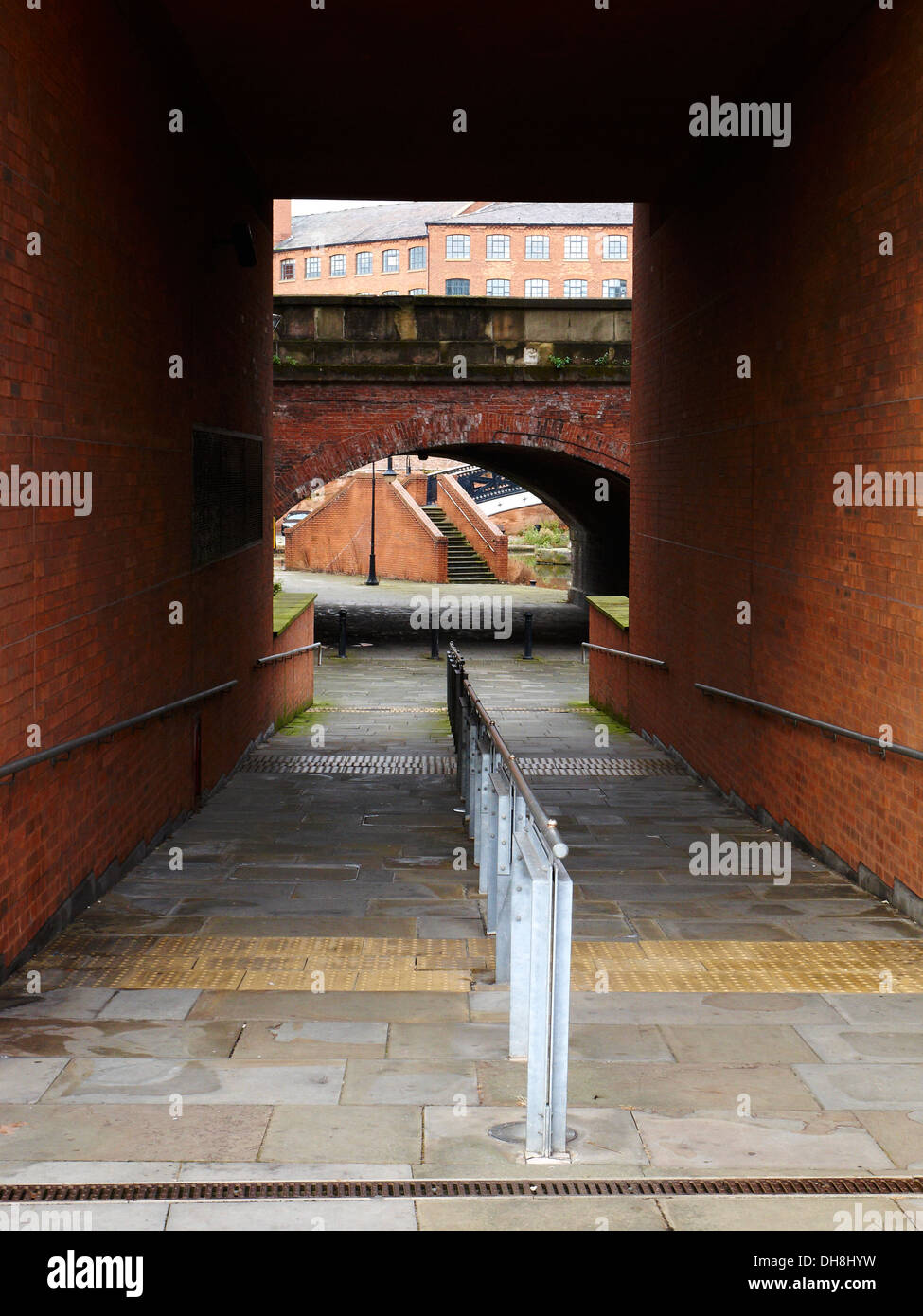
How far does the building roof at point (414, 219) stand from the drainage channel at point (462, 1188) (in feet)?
184

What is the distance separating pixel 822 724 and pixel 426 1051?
385 centimetres

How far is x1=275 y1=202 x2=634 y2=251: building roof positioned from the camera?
61.6 meters

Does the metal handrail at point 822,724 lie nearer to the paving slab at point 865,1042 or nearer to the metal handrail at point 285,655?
the paving slab at point 865,1042

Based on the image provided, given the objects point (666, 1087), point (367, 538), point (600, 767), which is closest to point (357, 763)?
point (600, 767)

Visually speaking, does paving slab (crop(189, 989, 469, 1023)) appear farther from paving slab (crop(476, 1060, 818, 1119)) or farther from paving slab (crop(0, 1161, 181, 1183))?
paving slab (crop(0, 1161, 181, 1183))

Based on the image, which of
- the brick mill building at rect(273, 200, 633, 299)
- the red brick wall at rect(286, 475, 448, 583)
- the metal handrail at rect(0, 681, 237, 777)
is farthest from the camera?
the brick mill building at rect(273, 200, 633, 299)

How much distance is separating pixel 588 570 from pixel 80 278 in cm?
2419

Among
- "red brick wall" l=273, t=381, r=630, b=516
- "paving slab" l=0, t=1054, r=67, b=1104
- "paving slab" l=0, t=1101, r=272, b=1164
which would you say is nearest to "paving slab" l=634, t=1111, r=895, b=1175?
"paving slab" l=0, t=1101, r=272, b=1164

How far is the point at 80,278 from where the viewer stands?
21.6ft

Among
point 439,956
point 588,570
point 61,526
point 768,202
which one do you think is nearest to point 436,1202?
point 439,956

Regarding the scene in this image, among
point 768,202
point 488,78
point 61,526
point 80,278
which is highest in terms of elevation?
point 488,78

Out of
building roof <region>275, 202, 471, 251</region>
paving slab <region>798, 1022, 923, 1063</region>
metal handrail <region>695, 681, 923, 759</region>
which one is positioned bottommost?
paving slab <region>798, 1022, 923, 1063</region>

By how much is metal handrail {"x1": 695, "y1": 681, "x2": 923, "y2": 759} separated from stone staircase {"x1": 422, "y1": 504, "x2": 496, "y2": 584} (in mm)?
27145

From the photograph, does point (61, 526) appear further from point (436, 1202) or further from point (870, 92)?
point (870, 92)
